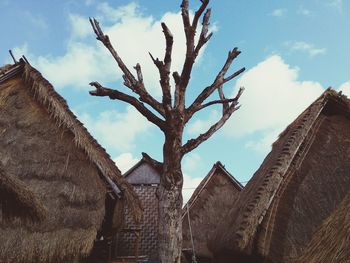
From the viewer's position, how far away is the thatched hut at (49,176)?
535 cm

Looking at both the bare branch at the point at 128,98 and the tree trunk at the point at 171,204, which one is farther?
the bare branch at the point at 128,98

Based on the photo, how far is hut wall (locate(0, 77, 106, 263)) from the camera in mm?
5426

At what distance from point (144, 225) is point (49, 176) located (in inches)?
350

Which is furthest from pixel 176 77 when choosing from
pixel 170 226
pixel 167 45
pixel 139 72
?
pixel 170 226

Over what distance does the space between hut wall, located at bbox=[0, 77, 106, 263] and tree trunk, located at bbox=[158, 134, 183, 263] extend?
1524 millimetres

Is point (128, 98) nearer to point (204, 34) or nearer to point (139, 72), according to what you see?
point (139, 72)

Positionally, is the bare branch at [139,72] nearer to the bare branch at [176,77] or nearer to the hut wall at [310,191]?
the bare branch at [176,77]

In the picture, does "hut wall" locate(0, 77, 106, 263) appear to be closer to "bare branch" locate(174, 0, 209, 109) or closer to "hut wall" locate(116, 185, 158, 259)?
"bare branch" locate(174, 0, 209, 109)

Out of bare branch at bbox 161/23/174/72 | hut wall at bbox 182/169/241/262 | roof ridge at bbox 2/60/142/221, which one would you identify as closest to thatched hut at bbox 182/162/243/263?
hut wall at bbox 182/169/241/262

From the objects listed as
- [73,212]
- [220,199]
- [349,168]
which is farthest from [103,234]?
[349,168]

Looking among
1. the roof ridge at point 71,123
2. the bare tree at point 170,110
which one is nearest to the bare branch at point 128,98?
the bare tree at point 170,110

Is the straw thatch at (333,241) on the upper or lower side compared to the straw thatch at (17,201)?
lower

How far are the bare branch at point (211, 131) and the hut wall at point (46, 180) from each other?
2054 millimetres

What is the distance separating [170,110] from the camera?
5977mm
